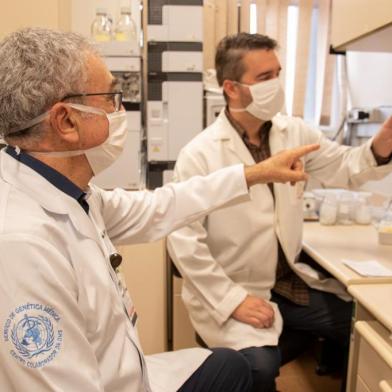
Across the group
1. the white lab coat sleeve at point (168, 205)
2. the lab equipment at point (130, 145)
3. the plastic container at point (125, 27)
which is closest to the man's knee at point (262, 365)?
the white lab coat sleeve at point (168, 205)

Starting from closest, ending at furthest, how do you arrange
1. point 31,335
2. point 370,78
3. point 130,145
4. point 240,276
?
point 31,335 < point 240,276 < point 130,145 < point 370,78

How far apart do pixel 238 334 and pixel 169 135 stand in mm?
1341

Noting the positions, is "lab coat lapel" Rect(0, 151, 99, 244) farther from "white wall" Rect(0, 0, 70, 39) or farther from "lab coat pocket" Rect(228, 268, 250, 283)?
"white wall" Rect(0, 0, 70, 39)

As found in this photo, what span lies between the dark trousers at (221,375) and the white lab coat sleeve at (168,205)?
370mm

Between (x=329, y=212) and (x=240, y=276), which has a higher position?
(x=329, y=212)

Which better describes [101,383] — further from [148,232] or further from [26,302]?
[148,232]

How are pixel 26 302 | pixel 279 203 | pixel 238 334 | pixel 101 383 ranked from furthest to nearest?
pixel 279 203
pixel 238 334
pixel 101 383
pixel 26 302

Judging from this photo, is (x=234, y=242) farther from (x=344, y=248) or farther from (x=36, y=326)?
(x=36, y=326)

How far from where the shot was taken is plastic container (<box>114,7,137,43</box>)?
241 centimetres

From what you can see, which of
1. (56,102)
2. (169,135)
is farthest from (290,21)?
(56,102)

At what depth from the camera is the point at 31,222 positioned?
73 centimetres

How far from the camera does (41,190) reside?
0.80 m

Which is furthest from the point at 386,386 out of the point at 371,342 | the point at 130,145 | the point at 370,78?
the point at 370,78

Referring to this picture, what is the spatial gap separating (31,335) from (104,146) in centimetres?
44
